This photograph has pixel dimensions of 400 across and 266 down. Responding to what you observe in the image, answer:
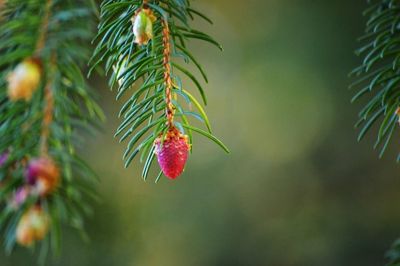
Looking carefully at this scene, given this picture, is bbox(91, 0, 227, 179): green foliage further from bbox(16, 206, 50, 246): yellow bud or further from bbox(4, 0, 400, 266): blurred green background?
bbox(4, 0, 400, 266): blurred green background

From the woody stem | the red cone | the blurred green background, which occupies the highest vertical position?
the blurred green background

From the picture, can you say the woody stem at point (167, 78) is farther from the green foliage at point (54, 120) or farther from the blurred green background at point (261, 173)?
the blurred green background at point (261, 173)

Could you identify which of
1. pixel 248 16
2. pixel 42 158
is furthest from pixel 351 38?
pixel 42 158

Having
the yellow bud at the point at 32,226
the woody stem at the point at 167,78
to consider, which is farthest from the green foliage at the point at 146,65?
the yellow bud at the point at 32,226

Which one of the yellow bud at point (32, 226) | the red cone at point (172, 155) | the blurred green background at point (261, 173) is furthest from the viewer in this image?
the blurred green background at point (261, 173)

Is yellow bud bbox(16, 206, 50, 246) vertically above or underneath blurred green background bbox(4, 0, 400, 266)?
underneath

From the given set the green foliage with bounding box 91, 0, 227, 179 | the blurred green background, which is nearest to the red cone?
the green foliage with bounding box 91, 0, 227, 179
